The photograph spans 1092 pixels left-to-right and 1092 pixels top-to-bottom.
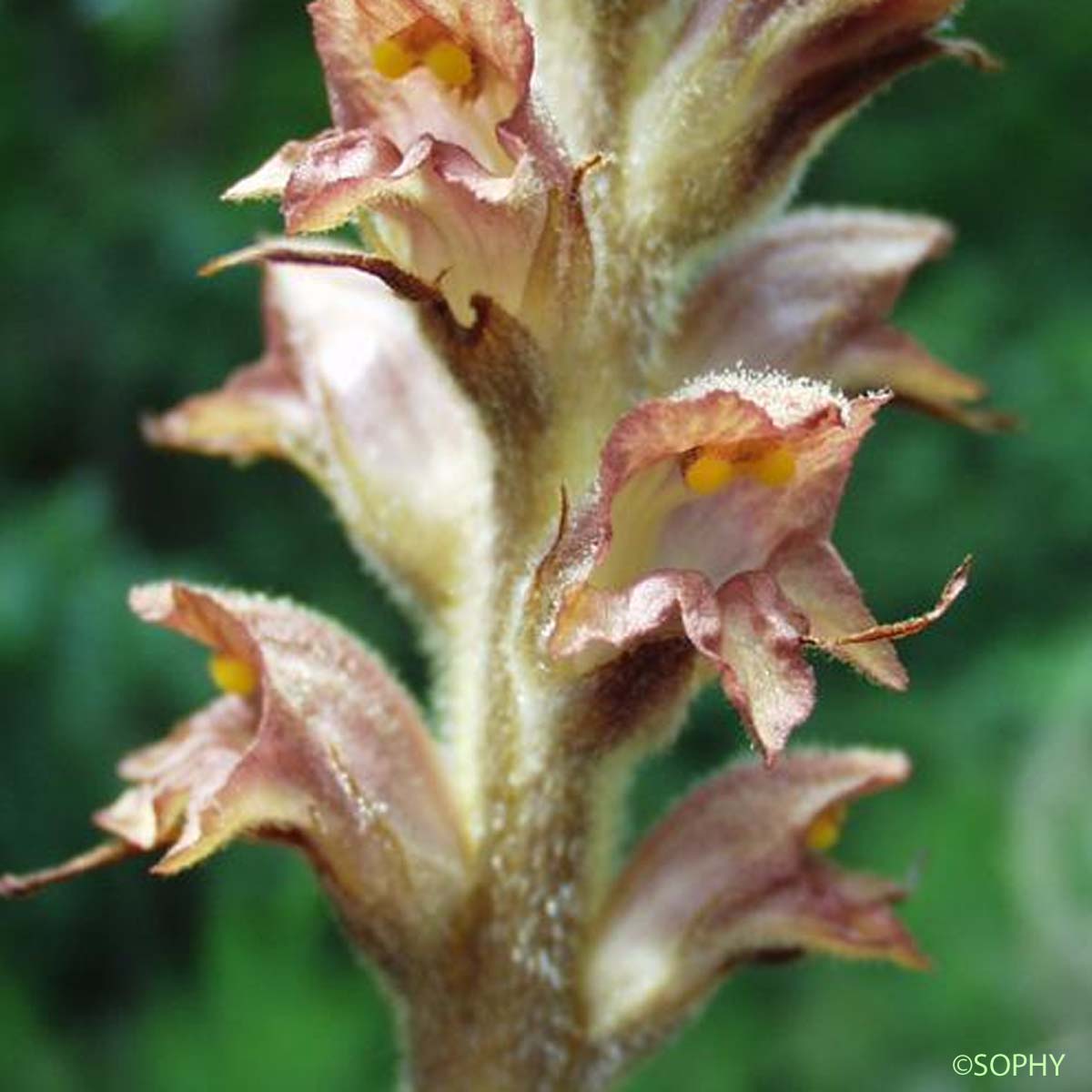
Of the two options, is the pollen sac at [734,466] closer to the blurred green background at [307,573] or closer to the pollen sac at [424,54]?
the pollen sac at [424,54]

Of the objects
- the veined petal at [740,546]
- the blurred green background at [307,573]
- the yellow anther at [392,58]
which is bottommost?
the blurred green background at [307,573]

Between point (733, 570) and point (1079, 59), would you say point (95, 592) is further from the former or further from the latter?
point (1079, 59)

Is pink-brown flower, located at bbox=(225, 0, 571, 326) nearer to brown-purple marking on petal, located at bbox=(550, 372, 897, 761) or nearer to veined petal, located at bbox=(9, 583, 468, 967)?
brown-purple marking on petal, located at bbox=(550, 372, 897, 761)

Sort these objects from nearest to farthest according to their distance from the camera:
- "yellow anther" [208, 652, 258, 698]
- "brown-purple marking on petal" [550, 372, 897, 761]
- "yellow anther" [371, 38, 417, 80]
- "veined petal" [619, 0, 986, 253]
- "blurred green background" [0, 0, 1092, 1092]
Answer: "brown-purple marking on petal" [550, 372, 897, 761] < "yellow anther" [371, 38, 417, 80] < "veined petal" [619, 0, 986, 253] < "yellow anther" [208, 652, 258, 698] < "blurred green background" [0, 0, 1092, 1092]

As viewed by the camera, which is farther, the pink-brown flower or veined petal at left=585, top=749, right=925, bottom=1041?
veined petal at left=585, top=749, right=925, bottom=1041

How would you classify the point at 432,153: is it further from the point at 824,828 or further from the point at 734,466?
the point at 824,828

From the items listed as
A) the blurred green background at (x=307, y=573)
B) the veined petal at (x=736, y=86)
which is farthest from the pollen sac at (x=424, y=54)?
the blurred green background at (x=307, y=573)

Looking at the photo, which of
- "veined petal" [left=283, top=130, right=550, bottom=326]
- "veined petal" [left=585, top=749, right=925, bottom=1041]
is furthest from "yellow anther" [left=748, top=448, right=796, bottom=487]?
"veined petal" [left=585, top=749, right=925, bottom=1041]
